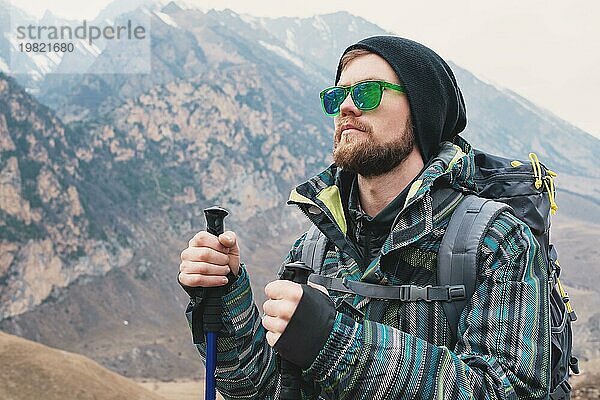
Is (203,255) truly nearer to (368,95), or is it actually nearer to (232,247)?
(232,247)

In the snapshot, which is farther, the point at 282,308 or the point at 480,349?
the point at 480,349

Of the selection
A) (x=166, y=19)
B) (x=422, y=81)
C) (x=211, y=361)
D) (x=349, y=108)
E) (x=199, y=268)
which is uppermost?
(x=166, y=19)

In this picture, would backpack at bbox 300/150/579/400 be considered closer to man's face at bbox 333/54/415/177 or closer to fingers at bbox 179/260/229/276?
man's face at bbox 333/54/415/177

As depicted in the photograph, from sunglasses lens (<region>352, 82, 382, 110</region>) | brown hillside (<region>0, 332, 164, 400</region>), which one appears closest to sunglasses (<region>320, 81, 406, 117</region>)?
sunglasses lens (<region>352, 82, 382, 110</region>)

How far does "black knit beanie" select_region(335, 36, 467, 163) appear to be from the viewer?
7.78 ft

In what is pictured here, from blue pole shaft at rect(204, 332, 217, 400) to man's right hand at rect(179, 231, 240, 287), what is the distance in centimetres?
22

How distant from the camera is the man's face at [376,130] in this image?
235cm

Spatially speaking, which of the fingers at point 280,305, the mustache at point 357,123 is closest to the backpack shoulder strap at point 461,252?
the mustache at point 357,123

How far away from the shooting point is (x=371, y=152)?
2350 millimetres

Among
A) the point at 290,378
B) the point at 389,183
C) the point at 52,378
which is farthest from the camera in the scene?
the point at 52,378

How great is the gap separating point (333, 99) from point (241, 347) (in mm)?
925

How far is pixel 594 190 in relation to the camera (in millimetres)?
77562

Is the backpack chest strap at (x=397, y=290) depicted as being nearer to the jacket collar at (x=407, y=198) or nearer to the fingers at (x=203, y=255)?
the jacket collar at (x=407, y=198)

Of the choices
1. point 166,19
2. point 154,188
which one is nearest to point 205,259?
point 154,188
